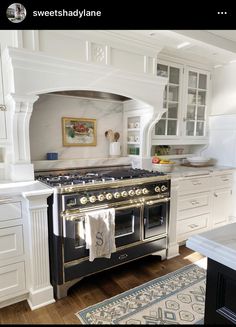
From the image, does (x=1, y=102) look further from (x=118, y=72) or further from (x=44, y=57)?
(x=118, y=72)

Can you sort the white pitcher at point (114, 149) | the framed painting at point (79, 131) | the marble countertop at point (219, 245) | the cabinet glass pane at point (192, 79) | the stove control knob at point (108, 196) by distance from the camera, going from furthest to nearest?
the cabinet glass pane at point (192, 79), the white pitcher at point (114, 149), the framed painting at point (79, 131), the stove control knob at point (108, 196), the marble countertop at point (219, 245)

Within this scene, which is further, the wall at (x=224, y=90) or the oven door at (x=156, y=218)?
the wall at (x=224, y=90)

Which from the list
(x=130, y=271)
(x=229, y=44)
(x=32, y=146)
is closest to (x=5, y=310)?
(x=130, y=271)

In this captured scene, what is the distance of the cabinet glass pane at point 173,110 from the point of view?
310cm

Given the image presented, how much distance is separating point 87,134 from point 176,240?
158 cm

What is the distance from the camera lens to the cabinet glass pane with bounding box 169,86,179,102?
307cm

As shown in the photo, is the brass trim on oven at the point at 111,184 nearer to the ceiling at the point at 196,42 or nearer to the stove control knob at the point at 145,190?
the stove control knob at the point at 145,190

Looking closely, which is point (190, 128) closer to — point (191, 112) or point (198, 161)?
point (191, 112)

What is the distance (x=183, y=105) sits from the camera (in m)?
3.19

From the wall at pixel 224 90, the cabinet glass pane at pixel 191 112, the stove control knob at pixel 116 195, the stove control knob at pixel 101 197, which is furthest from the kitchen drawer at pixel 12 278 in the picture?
the wall at pixel 224 90

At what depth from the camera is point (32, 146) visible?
2334 millimetres

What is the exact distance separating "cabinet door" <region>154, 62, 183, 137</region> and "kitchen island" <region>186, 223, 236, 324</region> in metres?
2.20

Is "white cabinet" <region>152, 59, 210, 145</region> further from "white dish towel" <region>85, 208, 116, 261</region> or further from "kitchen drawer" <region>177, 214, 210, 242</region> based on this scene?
"white dish towel" <region>85, 208, 116, 261</region>
